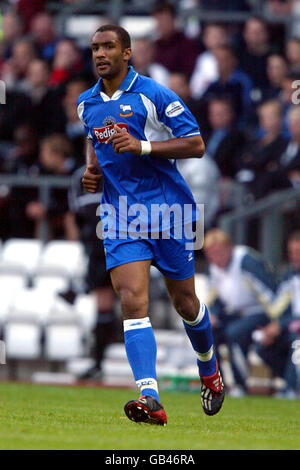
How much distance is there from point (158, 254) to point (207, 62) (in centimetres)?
791

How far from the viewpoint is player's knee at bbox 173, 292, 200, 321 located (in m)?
6.49

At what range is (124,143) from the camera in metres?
6.02

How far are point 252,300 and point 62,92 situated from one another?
4335 mm

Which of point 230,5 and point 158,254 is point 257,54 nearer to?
point 230,5

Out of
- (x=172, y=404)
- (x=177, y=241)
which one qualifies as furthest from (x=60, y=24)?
(x=177, y=241)

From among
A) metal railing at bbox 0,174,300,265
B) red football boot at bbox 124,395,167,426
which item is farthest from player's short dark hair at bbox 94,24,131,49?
metal railing at bbox 0,174,300,265

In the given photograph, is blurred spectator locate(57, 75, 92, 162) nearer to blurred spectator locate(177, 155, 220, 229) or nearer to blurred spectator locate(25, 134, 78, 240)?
blurred spectator locate(25, 134, 78, 240)

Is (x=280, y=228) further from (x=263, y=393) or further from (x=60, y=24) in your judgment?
(x=60, y=24)

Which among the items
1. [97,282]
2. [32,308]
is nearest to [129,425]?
[97,282]

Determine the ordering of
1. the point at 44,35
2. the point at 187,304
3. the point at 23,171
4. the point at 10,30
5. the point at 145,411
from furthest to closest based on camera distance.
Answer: the point at 10,30 < the point at 44,35 < the point at 23,171 < the point at 187,304 < the point at 145,411

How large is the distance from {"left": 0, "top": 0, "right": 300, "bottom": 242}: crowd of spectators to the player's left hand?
18.3 ft

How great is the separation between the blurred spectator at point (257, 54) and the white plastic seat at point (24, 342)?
166 inches

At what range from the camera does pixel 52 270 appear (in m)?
13.2
